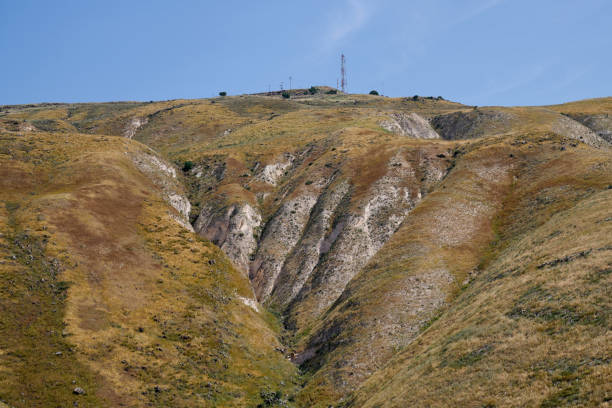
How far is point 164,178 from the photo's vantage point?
346ft

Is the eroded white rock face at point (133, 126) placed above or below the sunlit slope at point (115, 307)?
above

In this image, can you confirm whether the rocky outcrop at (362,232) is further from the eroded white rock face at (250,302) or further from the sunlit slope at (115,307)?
the sunlit slope at (115,307)

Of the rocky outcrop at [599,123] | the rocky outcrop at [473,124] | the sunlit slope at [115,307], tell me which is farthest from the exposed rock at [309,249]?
the rocky outcrop at [599,123]

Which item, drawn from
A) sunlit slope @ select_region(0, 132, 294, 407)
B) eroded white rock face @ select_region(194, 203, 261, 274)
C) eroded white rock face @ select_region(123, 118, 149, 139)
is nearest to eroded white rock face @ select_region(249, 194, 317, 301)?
eroded white rock face @ select_region(194, 203, 261, 274)

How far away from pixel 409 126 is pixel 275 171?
70.5 metres

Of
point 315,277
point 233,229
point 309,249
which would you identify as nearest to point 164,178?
point 233,229

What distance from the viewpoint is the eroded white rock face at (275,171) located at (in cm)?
11619

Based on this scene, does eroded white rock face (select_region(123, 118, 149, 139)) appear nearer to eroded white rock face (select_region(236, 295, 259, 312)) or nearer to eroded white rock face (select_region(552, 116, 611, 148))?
eroded white rock face (select_region(236, 295, 259, 312))

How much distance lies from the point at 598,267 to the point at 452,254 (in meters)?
29.4

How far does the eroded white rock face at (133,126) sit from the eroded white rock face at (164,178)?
226ft

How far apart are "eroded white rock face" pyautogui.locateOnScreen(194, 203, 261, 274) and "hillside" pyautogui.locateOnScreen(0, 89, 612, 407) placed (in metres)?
0.36

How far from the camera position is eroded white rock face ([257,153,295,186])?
116188mm

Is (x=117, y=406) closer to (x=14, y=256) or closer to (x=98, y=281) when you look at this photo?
(x=98, y=281)

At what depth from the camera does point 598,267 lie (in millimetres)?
33469
